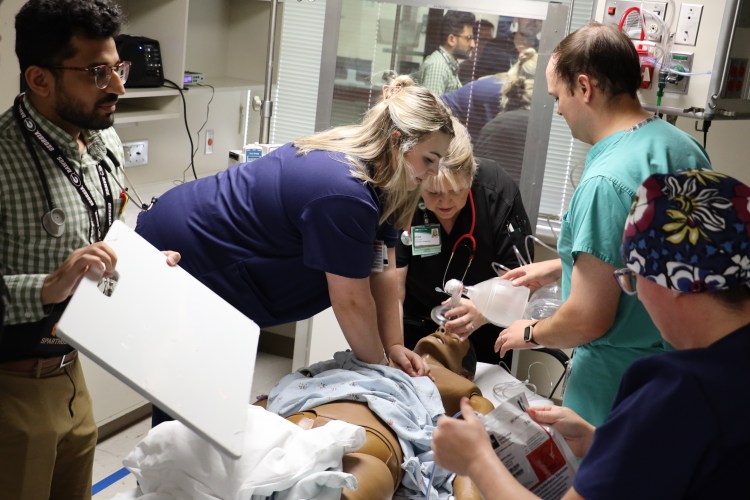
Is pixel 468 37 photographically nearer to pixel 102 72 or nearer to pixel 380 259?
pixel 380 259

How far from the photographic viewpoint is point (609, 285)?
6.05 feet

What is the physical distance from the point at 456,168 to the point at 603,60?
2.86 ft

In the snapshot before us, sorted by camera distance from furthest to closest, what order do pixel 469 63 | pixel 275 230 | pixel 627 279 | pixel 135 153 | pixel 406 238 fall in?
pixel 135 153 → pixel 469 63 → pixel 406 238 → pixel 275 230 → pixel 627 279

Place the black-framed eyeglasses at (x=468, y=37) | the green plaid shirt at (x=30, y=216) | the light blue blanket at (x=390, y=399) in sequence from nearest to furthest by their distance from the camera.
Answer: the green plaid shirt at (x=30, y=216) < the light blue blanket at (x=390, y=399) < the black-framed eyeglasses at (x=468, y=37)

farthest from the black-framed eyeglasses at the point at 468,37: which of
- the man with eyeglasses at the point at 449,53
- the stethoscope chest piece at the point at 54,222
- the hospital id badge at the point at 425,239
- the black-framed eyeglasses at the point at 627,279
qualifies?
the black-framed eyeglasses at the point at 627,279

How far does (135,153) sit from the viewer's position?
11.9 ft

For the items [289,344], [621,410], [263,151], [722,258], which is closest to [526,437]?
[621,410]

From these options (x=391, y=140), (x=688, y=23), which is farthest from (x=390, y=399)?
A: (x=688, y=23)

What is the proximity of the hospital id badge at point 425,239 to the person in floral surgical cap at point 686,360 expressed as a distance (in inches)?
69.6

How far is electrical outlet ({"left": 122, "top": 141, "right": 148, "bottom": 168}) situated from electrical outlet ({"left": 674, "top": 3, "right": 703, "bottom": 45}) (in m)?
2.21

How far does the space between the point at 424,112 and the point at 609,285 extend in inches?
25.0

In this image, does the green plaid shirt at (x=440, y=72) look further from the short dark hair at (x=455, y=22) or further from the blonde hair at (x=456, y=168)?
the blonde hair at (x=456, y=168)

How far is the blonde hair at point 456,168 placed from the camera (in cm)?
275

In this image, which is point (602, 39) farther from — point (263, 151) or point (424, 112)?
point (263, 151)
